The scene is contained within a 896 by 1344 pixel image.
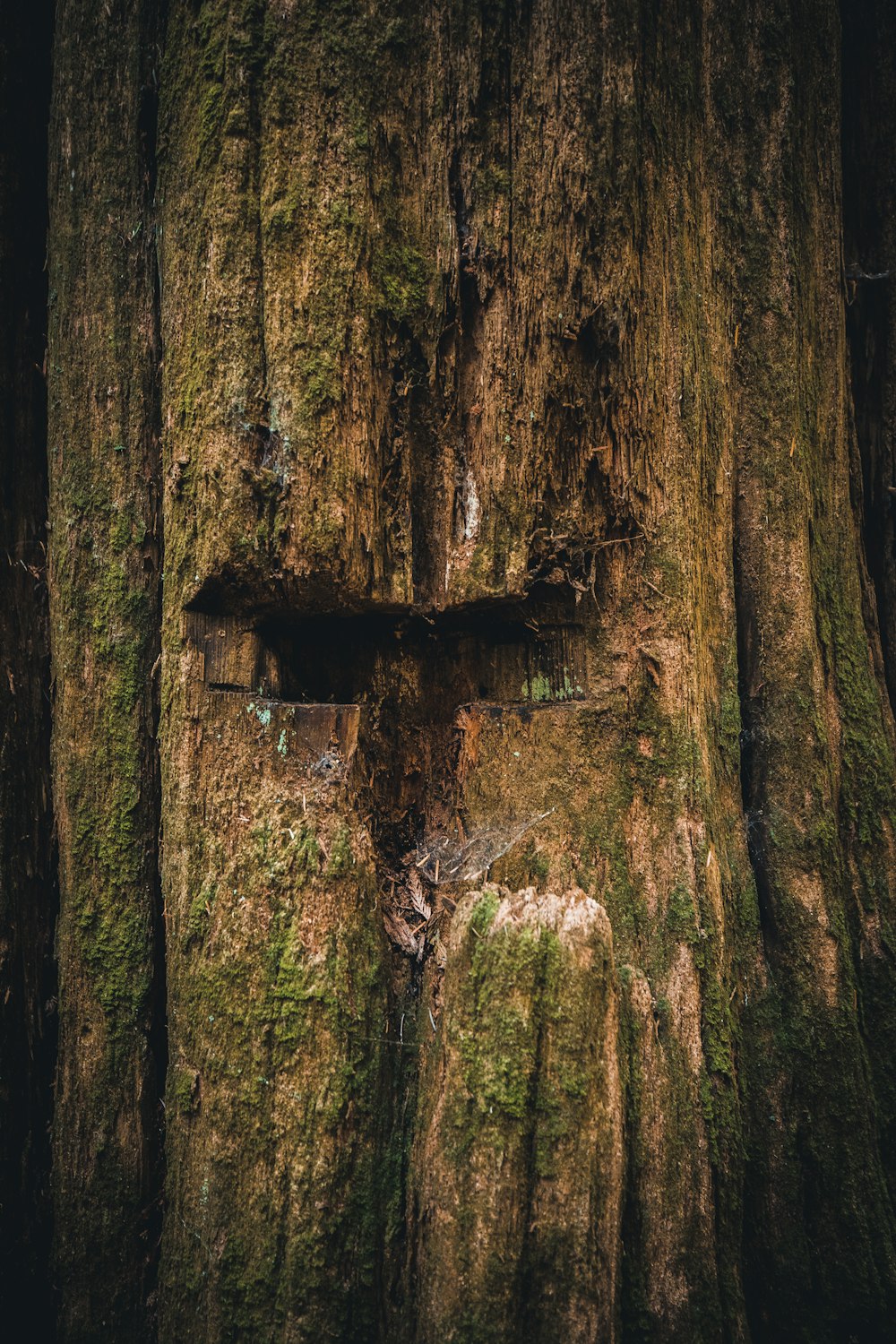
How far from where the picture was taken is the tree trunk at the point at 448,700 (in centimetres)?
174

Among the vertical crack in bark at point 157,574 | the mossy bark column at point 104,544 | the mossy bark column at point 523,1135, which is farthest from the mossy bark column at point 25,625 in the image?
the mossy bark column at point 523,1135

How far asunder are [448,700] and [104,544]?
3.51 feet

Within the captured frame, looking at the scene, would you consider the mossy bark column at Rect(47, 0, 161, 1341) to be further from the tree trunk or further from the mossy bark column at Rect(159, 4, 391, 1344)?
the mossy bark column at Rect(159, 4, 391, 1344)

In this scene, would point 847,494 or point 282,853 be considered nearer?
point 282,853

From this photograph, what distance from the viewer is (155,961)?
208cm

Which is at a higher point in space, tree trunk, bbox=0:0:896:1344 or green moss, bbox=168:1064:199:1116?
tree trunk, bbox=0:0:896:1344

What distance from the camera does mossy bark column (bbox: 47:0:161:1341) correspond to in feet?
A: 6.78

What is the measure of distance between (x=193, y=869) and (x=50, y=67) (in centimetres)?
244

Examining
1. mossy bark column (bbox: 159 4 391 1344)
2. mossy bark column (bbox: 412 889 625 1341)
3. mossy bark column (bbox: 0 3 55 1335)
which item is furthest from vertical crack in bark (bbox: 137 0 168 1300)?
mossy bark column (bbox: 412 889 625 1341)

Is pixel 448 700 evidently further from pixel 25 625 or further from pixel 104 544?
pixel 25 625

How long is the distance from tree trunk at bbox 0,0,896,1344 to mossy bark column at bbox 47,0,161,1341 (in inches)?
0.5

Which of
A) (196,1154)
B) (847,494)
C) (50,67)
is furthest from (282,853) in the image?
(50,67)

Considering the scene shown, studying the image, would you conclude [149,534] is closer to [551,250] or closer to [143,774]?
[143,774]

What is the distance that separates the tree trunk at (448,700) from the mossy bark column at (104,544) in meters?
0.01
